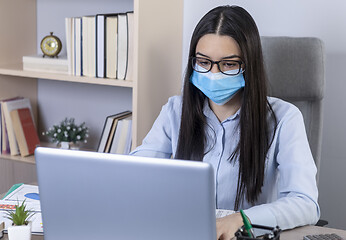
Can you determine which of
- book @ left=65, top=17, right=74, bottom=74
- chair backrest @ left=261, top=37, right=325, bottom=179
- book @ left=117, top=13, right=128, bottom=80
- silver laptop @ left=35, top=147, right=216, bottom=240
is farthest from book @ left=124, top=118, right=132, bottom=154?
silver laptop @ left=35, top=147, right=216, bottom=240

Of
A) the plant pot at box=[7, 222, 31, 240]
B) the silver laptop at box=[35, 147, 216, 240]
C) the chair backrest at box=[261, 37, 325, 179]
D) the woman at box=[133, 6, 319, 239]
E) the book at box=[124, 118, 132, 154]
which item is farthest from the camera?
the book at box=[124, 118, 132, 154]

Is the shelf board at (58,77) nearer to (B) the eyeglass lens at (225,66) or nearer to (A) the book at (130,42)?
(A) the book at (130,42)

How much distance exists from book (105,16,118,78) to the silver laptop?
1.46 meters

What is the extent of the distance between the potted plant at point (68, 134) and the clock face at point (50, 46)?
13.4 inches

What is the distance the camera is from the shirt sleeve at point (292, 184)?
133cm

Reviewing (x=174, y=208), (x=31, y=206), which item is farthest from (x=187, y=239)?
(x=31, y=206)

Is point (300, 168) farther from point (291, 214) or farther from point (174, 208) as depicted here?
point (174, 208)

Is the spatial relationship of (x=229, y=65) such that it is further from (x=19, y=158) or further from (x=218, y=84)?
(x=19, y=158)

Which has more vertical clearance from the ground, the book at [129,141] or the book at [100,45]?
the book at [100,45]

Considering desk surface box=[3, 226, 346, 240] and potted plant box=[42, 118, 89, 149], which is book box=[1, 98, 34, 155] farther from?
desk surface box=[3, 226, 346, 240]

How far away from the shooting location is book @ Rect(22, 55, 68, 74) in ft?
8.43

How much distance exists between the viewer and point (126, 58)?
241 centimetres

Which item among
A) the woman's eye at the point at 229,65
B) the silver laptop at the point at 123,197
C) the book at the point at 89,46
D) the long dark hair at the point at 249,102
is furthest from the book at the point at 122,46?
the silver laptop at the point at 123,197

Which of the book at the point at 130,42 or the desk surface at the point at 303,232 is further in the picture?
the book at the point at 130,42
